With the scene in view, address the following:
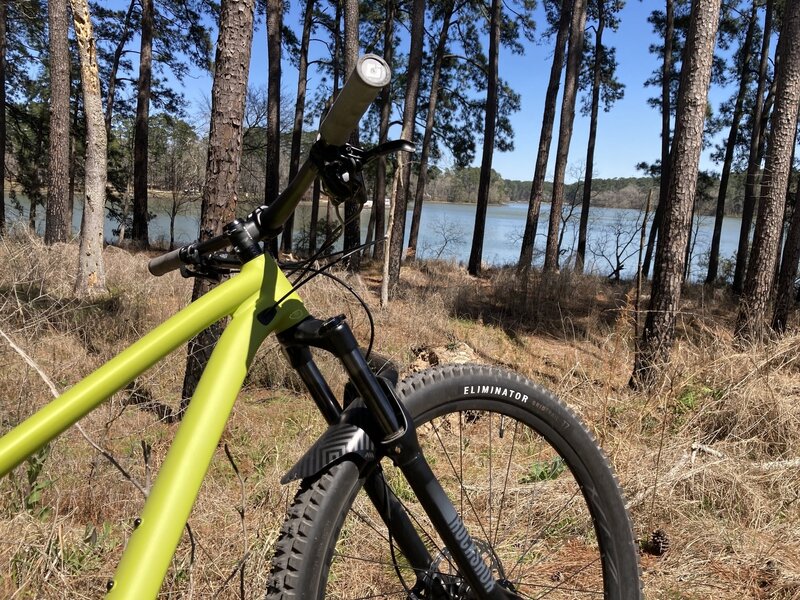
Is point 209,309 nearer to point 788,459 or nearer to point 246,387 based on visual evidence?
point 788,459

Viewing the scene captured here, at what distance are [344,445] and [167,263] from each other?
70cm

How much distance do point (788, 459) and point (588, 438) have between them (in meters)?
2.67

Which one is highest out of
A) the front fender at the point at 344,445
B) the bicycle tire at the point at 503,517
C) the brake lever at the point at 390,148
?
the brake lever at the point at 390,148

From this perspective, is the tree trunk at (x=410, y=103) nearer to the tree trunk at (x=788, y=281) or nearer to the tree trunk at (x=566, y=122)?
the tree trunk at (x=566, y=122)

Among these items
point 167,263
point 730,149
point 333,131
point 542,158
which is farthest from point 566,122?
point 333,131

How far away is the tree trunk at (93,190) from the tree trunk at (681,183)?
6.55m

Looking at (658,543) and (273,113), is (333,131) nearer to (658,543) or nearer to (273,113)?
(658,543)

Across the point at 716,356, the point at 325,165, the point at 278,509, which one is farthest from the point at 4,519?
the point at 716,356

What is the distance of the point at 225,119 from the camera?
3895 mm

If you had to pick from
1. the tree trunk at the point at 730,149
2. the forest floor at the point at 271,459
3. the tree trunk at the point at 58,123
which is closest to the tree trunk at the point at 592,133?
the tree trunk at the point at 730,149

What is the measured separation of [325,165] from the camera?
1073 millimetres

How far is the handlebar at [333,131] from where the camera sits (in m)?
0.93

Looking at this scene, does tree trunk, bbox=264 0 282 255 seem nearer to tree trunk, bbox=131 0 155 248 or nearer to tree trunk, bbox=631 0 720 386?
tree trunk, bbox=131 0 155 248

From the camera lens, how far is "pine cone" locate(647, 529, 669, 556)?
252 cm
